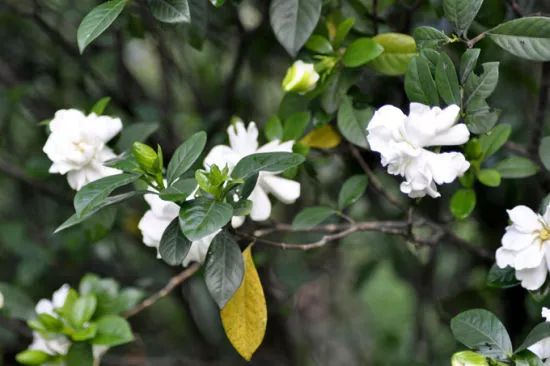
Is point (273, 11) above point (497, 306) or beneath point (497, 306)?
above

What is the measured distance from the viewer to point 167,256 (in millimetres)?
1060

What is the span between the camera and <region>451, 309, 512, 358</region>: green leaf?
1.06m

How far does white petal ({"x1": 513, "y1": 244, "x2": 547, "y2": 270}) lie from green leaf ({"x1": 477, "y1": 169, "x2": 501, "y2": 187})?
0.84ft

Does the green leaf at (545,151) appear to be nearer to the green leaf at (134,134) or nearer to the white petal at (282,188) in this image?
the white petal at (282,188)

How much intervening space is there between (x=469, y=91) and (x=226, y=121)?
1007 mm

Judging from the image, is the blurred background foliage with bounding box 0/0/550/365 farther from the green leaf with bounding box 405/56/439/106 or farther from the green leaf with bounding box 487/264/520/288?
the green leaf with bounding box 487/264/520/288

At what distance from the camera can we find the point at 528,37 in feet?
3.46

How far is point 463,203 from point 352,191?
207mm

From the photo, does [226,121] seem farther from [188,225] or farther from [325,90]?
[188,225]

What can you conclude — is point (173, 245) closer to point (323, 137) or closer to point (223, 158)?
point (223, 158)

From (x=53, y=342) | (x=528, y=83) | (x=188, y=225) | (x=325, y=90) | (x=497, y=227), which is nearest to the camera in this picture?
(x=188, y=225)

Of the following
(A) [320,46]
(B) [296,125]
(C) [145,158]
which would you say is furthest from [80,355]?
(A) [320,46]

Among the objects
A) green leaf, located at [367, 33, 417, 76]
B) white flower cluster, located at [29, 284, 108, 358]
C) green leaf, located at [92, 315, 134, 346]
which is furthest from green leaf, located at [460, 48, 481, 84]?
white flower cluster, located at [29, 284, 108, 358]

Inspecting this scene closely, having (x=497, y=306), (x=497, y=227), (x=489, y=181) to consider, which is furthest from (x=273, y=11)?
(x=497, y=306)
